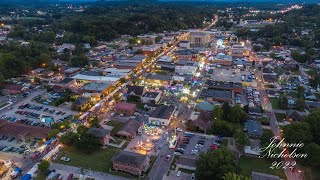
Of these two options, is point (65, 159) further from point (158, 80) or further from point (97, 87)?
point (158, 80)

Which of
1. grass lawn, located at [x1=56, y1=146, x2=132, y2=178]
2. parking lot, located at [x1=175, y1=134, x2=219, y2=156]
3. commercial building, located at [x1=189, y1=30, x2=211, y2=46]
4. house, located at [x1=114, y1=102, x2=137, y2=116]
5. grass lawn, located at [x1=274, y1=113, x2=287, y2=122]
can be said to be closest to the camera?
grass lawn, located at [x1=56, y1=146, x2=132, y2=178]

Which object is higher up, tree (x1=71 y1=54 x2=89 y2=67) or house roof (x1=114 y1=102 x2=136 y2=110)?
tree (x1=71 y1=54 x2=89 y2=67)

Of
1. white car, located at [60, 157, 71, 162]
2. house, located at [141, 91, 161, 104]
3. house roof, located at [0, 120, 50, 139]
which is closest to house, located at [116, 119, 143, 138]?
white car, located at [60, 157, 71, 162]

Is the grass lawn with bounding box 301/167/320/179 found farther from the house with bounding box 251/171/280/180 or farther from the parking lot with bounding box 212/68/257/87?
the parking lot with bounding box 212/68/257/87

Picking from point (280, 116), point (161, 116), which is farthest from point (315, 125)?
point (161, 116)

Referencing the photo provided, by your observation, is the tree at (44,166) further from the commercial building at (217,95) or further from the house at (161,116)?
the commercial building at (217,95)
